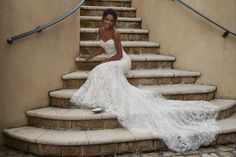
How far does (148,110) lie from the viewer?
3.92 m

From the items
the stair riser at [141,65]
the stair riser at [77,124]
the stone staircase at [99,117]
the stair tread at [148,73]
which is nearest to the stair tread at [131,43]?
the stone staircase at [99,117]

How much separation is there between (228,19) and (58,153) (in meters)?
3.37

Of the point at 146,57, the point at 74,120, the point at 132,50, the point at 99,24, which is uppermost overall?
the point at 99,24

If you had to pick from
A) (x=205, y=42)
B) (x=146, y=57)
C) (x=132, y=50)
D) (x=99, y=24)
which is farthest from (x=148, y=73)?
(x=99, y=24)

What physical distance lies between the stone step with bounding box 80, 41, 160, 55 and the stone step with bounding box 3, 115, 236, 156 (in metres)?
1.83

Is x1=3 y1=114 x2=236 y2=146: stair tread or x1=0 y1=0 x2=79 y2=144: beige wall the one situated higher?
x1=0 y1=0 x2=79 y2=144: beige wall

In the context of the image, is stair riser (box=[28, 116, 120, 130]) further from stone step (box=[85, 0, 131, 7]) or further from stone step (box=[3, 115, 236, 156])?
stone step (box=[85, 0, 131, 7])

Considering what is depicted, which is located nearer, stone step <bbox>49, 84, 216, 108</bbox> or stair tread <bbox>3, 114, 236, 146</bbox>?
stair tread <bbox>3, 114, 236, 146</bbox>

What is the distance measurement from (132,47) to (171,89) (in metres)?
1.38

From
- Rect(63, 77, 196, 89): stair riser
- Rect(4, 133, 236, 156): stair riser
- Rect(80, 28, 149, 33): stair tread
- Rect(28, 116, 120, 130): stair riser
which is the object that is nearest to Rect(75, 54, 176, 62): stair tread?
Rect(63, 77, 196, 89): stair riser

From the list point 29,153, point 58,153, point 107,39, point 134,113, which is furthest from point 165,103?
point 29,153

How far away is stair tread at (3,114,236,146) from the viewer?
347 cm

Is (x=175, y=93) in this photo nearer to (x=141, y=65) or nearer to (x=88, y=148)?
(x=141, y=65)

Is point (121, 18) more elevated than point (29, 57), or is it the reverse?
point (121, 18)
